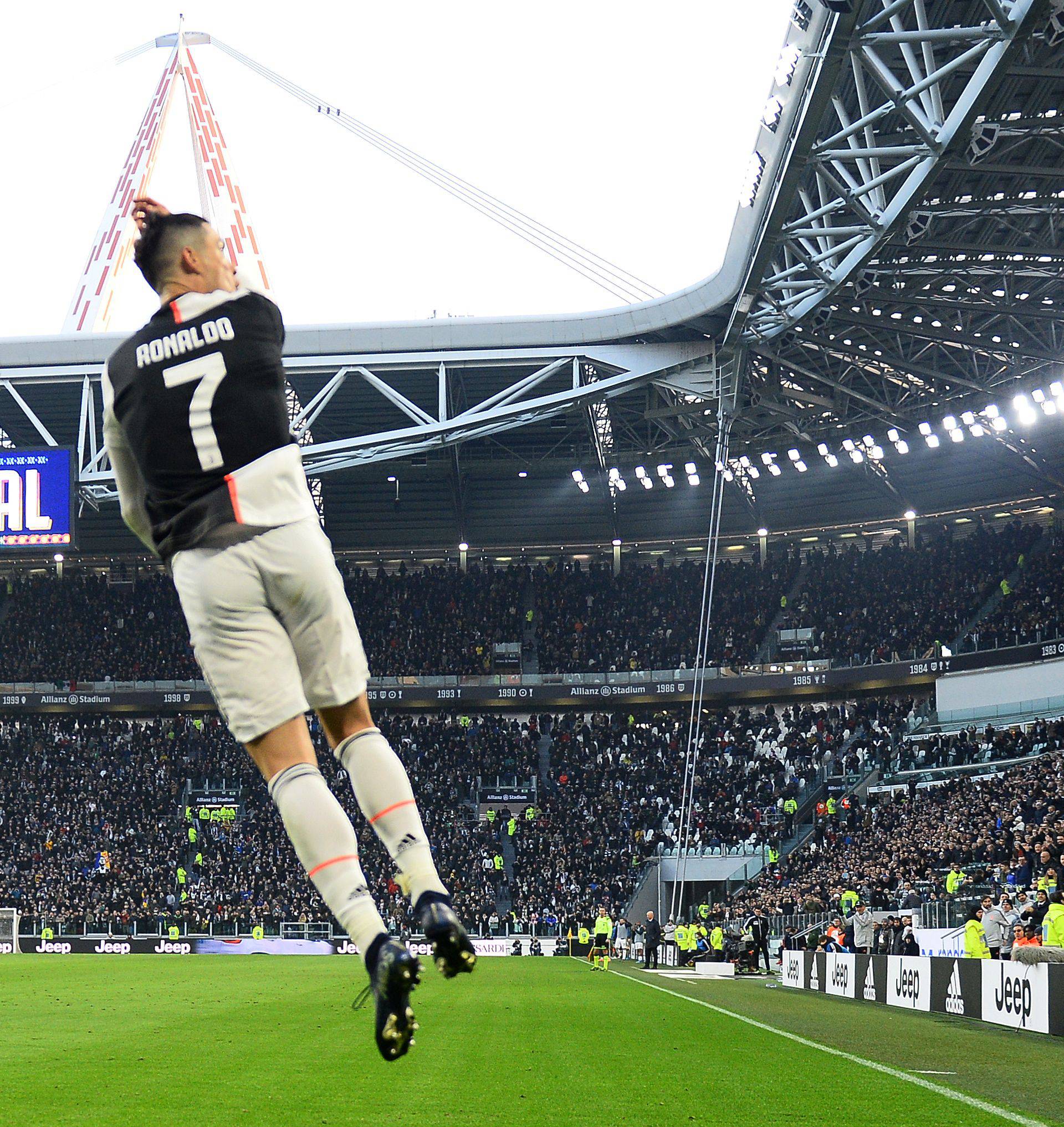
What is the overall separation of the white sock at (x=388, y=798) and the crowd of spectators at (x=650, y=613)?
46230mm

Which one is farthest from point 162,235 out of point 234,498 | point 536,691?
point 536,691

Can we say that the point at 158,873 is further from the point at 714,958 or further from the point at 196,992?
the point at 196,992

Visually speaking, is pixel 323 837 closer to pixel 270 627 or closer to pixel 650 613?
pixel 270 627

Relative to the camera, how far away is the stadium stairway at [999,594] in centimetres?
4609

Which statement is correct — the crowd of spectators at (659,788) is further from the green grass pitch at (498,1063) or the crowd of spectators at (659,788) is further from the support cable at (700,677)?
the green grass pitch at (498,1063)

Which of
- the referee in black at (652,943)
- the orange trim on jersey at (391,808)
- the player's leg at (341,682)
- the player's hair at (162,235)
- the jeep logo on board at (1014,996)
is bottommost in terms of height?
the referee in black at (652,943)

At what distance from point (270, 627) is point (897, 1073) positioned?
7569mm

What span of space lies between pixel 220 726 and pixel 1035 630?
3016 centimetres

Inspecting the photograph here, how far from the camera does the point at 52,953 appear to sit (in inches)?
1565

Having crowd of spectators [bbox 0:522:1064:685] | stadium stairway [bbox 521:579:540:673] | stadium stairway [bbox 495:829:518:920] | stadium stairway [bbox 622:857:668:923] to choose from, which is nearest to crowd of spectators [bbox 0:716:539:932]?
stadium stairway [bbox 495:829:518:920]

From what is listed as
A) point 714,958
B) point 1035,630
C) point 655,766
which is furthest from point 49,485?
point 1035,630

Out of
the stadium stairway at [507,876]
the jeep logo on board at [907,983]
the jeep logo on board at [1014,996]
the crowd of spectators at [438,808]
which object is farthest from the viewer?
the stadium stairway at [507,876]

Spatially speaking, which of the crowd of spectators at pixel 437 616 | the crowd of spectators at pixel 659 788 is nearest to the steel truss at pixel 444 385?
the crowd of spectators at pixel 659 788

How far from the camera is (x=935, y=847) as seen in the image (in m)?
32.5
